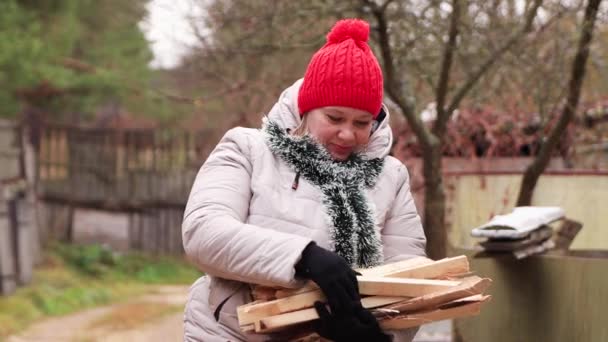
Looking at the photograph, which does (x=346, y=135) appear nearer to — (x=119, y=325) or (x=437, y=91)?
(x=437, y=91)

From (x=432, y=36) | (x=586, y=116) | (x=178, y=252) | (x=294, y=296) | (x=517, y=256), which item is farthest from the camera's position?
(x=178, y=252)

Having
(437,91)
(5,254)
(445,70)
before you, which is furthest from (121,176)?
(445,70)

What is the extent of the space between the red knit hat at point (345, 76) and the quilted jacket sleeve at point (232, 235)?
27cm

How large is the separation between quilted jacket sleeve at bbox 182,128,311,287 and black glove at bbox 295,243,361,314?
38 mm

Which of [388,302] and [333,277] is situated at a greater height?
[333,277]

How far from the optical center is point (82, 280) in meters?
15.0

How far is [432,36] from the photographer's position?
6.88 m

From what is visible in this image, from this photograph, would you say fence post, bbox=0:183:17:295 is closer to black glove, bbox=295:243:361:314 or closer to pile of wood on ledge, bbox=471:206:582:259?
pile of wood on ledge, bbox=471:206:582:259

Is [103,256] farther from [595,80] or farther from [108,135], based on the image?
[595,80]

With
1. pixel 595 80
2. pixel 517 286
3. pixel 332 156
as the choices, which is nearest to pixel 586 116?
pixel 595 80

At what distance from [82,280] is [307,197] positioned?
41.1ft

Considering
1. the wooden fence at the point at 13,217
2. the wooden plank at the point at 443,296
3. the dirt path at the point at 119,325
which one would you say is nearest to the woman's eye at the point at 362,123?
the wooden plank at the point at 443,296

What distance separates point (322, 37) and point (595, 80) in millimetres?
4280

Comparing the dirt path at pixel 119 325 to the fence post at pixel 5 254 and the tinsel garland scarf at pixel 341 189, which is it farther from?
the tinsel garland scarf at pixel 341 189
